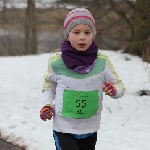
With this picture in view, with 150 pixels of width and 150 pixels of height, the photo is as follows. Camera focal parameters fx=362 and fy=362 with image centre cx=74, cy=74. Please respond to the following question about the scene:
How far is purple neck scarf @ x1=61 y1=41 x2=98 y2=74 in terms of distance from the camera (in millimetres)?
2703

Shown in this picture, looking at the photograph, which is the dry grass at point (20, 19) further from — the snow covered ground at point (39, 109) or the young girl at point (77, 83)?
the young girl at point (77, 83)

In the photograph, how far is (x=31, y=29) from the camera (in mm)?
17938

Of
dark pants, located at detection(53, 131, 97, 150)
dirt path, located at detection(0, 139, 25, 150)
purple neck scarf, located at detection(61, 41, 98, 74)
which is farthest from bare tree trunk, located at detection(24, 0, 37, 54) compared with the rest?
purple neck scarf, located at detection(61, 41, 98, 74)

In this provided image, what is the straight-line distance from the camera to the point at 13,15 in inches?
714

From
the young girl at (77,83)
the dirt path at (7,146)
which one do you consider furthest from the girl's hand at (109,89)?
the dirt path at (7,146)

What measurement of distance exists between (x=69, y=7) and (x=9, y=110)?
9.92 metres

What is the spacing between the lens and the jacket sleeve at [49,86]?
9.23 feet

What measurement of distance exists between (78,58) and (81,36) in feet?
0.55

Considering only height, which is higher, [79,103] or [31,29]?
[79,103]

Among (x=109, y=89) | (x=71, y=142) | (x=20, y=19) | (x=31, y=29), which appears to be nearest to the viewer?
(x=109, y=89)

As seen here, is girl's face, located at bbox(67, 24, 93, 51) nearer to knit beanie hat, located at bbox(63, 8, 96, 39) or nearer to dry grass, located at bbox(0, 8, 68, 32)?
knit beanie hat, located at bbox(63, 8, 96, 39)

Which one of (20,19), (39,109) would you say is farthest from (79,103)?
(20,19)

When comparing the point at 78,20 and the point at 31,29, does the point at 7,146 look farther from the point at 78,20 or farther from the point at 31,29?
the point at 31,29

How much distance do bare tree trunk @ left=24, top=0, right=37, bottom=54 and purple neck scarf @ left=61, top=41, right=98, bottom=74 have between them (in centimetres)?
1519
